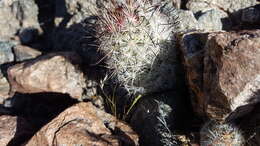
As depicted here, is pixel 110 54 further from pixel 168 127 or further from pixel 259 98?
pixel 259 98

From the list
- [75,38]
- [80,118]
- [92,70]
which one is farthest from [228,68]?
[75,38]

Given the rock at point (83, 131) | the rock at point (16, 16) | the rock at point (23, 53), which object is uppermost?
the rock at point (16, 16)

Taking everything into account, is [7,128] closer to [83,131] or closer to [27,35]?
[83,131]

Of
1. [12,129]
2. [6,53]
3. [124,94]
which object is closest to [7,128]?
[12,129]

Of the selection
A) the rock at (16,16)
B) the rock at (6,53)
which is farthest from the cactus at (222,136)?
the rock at (16,16)

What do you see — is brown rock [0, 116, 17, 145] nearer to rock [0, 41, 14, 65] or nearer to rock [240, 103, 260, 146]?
rock [0, 41, 14, 65]

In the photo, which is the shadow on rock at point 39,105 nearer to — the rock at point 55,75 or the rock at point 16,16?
the rock at point 55,75
